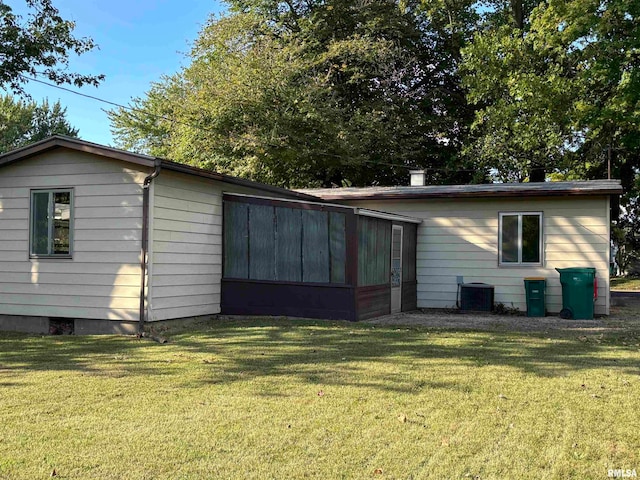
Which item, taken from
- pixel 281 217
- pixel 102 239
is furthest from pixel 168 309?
pixel 281 217

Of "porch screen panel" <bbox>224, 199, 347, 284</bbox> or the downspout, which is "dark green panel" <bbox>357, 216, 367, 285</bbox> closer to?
"porch screen panel" <bbox>224, 199, 347, 284</bbox>

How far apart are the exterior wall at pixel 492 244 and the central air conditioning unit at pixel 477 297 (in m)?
0.26

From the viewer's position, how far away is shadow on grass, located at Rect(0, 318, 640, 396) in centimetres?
633

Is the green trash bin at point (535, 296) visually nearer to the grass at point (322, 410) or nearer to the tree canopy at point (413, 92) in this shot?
the grass at point (322, 410)

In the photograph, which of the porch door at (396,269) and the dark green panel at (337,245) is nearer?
the dark green panel at (337,245)

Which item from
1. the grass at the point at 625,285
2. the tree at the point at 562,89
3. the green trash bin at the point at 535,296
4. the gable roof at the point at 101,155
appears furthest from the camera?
the grass at the point at 625,285

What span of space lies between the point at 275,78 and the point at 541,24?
9964 millimetres

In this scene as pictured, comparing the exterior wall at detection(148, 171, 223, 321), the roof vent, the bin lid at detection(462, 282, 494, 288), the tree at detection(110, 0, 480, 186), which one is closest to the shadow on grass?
the exterior wall at detection(148, 171, 223, 321)

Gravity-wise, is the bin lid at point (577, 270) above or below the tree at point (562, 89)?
below

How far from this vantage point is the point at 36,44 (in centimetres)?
1636

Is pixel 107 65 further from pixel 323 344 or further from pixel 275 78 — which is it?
pixel 323 344

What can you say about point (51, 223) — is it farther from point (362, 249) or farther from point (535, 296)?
point (535, 296)

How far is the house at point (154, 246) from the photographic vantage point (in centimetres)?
959

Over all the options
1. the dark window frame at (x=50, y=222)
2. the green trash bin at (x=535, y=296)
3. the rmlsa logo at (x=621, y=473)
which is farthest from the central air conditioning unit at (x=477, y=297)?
the rmlsa logo at (x=621, y=473)
